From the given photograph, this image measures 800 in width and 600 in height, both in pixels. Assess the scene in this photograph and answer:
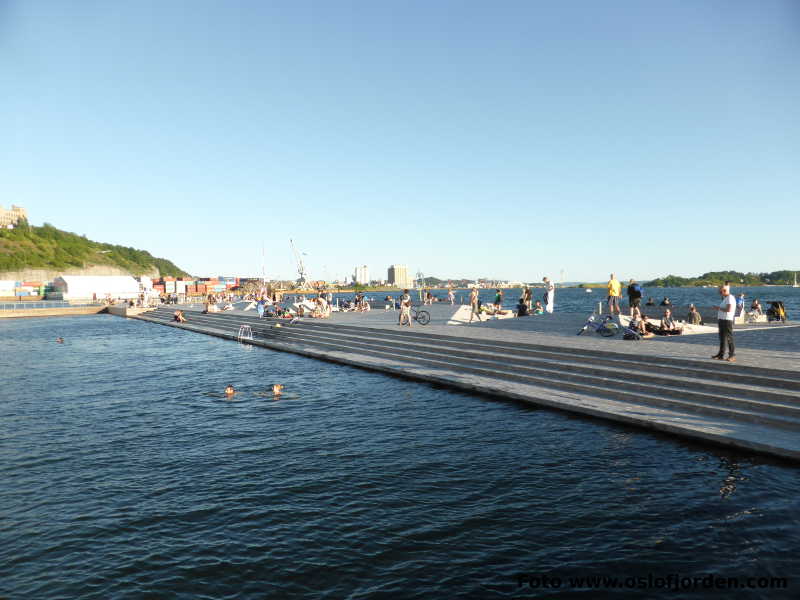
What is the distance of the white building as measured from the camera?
94812 mm

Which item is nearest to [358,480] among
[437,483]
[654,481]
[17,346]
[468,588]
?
[437,483]

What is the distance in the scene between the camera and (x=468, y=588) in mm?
5926

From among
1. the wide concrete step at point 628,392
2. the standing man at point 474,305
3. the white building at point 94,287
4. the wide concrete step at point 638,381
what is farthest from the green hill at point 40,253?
the wide concrete step at point 638,381

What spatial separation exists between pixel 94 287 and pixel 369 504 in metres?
109

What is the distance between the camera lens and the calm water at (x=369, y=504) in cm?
627

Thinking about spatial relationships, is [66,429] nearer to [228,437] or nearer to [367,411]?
[228,437]

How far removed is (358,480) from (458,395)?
7.58 metres

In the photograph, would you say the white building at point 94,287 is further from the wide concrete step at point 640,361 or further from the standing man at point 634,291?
the standing man at point 634,291

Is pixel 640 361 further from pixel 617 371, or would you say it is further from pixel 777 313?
pixel 777 313

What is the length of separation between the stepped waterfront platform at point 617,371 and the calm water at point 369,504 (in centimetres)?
81

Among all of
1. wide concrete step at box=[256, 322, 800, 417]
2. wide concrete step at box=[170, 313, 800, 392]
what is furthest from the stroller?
wide concrete step at box=[256, 322, 800, 417]

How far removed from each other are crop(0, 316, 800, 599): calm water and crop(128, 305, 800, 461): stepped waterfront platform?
806 mm

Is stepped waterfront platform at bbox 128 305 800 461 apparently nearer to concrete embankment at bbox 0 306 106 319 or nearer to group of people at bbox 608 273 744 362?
group of people at bbox 608 273 744 362

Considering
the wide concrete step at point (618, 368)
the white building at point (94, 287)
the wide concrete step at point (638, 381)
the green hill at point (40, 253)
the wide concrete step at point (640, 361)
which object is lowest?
the wide concrete step at point (638, 381)
